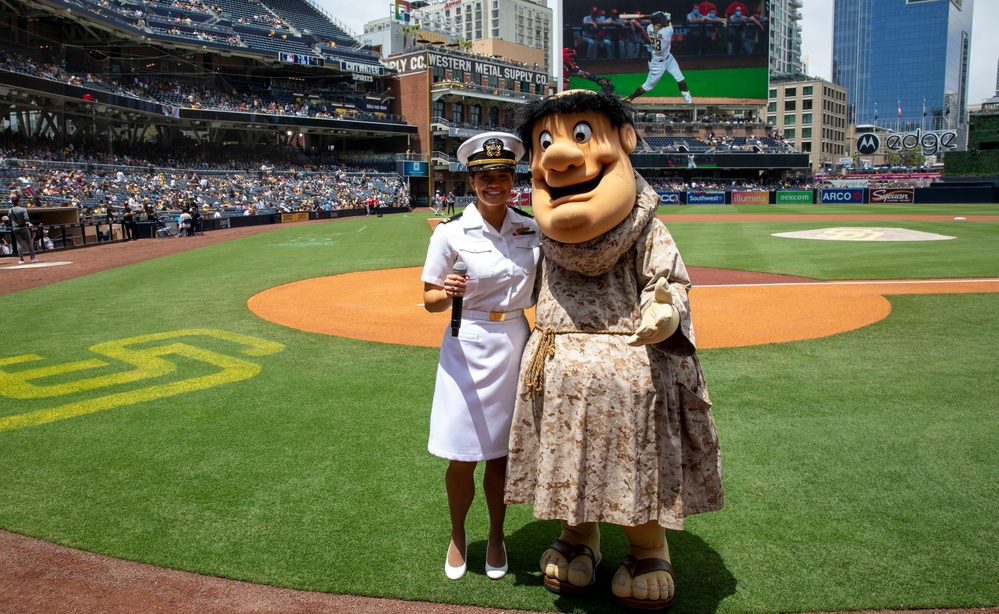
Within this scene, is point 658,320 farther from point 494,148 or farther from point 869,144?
point 869,144

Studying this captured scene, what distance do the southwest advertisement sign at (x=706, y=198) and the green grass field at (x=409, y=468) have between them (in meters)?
47.4

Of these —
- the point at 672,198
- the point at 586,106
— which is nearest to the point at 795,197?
the point at 672,198

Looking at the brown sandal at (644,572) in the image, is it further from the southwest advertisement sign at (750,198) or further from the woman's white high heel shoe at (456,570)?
the southwest advertisement sign at (750,198)

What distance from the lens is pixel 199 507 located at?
416 cm

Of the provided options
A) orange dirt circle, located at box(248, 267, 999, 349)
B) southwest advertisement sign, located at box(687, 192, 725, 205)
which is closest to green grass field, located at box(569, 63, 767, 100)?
southwest advertisement sign, located at box(687, 192, 725, 205)

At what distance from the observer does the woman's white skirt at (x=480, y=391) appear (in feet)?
10.8

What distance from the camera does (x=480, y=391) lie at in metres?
3.28

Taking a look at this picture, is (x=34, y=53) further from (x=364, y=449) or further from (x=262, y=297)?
(x=364, y=449)

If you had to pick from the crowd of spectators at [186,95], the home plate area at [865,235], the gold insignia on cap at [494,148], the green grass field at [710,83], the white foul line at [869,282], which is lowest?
the white foul line at [869,282]

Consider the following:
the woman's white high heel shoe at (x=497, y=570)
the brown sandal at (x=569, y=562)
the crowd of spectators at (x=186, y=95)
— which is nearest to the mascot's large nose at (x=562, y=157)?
the brown sandal at (x=569, y=562)

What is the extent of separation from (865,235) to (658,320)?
22039 millimetres

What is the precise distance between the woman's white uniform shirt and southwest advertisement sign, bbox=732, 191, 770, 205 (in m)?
53.6

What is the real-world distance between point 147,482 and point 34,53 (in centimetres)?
3453

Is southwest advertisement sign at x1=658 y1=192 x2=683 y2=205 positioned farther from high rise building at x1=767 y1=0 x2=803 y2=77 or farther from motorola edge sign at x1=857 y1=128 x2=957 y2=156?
high rise building at x1=767 y1=0 x2=803 y2=77
